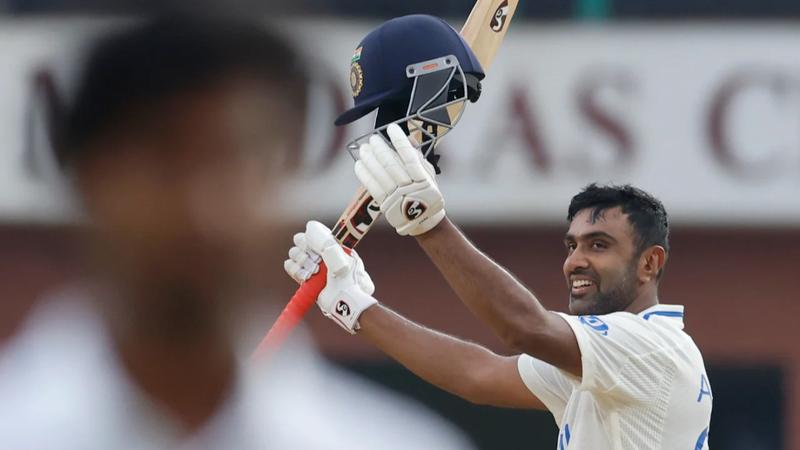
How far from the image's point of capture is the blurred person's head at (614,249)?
306 centimetres

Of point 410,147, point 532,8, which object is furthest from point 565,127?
point 410,147

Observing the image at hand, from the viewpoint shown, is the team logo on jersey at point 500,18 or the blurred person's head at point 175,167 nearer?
the blurred person's head at point 175,167

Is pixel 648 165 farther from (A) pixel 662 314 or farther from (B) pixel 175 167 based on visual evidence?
(B) pixel 175 167

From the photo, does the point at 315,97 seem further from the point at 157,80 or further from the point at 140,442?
the point at 140,442

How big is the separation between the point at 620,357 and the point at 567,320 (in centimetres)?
15

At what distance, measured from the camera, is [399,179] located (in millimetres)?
2369

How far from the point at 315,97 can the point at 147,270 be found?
0.35m

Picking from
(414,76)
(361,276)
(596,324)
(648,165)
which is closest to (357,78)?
(414,76)

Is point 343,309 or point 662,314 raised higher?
point 662,314

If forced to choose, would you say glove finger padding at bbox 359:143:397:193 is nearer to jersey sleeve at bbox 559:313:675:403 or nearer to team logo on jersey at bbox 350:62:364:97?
team logo on jersey at bbox 350:62:364:97

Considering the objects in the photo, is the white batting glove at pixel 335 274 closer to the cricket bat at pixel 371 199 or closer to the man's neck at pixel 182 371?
the cricket bat at pixel 371 199

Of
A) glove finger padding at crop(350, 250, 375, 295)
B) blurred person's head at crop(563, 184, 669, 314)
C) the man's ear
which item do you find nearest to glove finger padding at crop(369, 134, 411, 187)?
glove finger padding at crop(350, 250, 375, 295)

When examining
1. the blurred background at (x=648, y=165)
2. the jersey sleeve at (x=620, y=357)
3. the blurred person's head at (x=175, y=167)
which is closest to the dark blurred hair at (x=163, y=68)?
the blurred person's head at (x=175, y=167)

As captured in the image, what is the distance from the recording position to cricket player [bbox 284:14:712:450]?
8.02 feet
